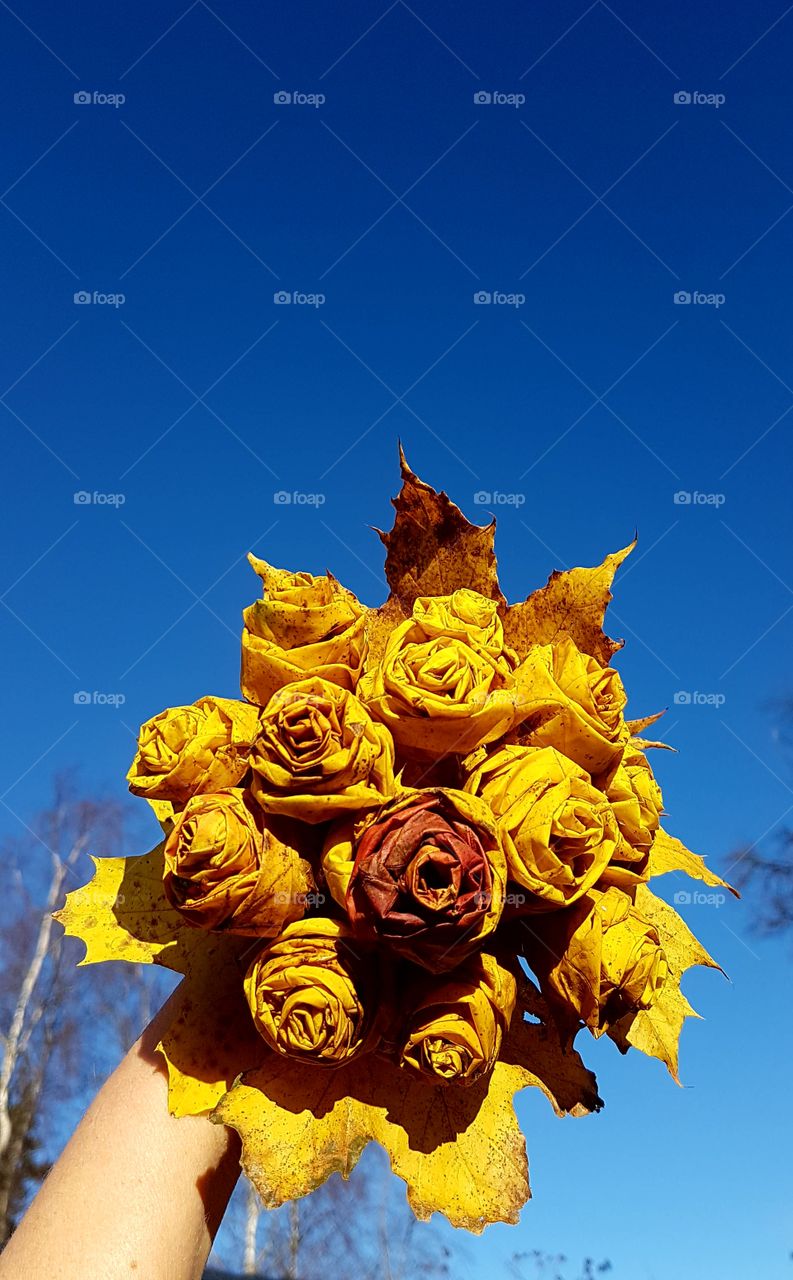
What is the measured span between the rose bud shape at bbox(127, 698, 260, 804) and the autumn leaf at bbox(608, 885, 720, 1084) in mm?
921

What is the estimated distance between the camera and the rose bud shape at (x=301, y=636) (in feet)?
6.19

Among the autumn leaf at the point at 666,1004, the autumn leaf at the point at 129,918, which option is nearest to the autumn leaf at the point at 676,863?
the autumn leaf at the point at 666,1004

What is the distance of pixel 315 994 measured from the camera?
5.39ft

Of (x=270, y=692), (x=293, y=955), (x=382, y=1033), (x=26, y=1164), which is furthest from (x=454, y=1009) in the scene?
(x=26, y=1164)

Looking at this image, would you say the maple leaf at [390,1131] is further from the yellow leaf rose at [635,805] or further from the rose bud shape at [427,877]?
the yellow leaf rose at [635,805]

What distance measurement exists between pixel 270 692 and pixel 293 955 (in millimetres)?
498

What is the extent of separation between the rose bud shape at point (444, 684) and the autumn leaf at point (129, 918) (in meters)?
0.63

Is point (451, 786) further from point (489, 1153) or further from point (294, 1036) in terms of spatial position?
point (489, 1153)

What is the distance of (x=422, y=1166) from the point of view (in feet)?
5.87

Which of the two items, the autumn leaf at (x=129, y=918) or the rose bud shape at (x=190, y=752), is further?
the autumn leaf at (x=129, y=918)

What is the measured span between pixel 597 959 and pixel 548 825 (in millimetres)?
268

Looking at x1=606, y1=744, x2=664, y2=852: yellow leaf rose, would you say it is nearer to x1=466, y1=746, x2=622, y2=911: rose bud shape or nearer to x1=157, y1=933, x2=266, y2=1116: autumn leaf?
x1=466, y1=746, x2=622, y2=911: rose bud shape

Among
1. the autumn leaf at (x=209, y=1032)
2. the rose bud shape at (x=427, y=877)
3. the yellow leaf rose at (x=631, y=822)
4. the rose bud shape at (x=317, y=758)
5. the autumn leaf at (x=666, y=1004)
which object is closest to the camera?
the rose bud shape at (x=427, y=877)

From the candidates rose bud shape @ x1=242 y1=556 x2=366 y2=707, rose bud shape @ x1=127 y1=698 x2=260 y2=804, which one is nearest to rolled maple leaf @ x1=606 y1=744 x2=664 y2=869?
rose bud shape @ x1=242 y1=556 x2=366 y2=707
